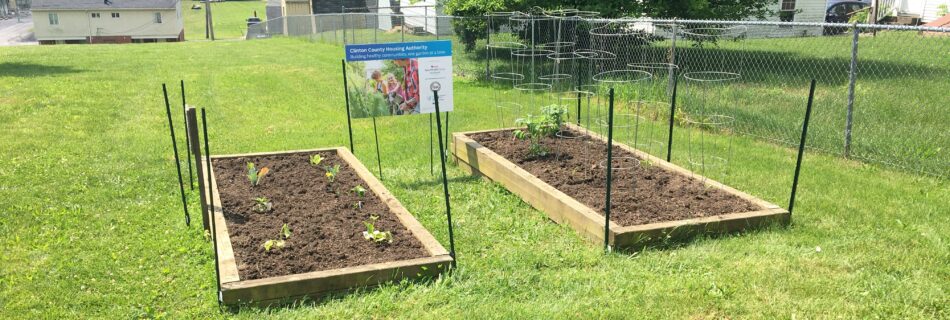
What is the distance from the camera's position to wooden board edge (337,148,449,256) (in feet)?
15.3

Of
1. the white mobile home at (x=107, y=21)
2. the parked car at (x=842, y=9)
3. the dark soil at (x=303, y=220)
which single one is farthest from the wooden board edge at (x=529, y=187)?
the white mobile home at (x=107, y=21)

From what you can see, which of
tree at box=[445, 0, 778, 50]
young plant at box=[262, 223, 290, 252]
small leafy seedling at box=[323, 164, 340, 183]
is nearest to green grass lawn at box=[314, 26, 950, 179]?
tree at box=[445, 0, 778, 50]

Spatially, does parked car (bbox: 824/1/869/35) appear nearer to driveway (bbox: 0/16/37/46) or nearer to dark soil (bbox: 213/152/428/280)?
dark soil (bbox: 213/152/428/280)

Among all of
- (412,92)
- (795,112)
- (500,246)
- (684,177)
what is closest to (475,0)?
(795,112)

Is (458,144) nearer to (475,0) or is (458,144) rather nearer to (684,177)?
(684,177)

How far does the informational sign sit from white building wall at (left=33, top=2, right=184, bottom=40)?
58868 mm

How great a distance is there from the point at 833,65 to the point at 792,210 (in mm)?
11613

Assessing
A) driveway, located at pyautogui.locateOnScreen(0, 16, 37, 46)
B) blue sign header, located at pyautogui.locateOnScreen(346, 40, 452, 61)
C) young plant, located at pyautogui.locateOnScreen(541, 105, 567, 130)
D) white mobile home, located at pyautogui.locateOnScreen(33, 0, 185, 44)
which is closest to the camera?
blue sign header, located at pyautogui.locateOnScreen(346, 40, 452, 61)

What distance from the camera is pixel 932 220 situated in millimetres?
5543

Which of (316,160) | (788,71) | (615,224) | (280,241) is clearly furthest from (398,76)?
(788,71)

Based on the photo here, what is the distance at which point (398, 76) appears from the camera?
22.4 ft

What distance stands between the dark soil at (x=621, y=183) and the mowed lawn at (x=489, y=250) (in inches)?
14.6

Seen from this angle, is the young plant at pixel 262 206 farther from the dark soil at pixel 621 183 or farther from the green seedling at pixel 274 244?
the dark soil at pixel 621 183

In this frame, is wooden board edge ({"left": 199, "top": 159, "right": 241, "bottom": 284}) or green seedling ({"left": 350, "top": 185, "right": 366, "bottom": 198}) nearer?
wooden board edge ({"left": 199, "top": 159, "right": 241, "bottom": 284})
